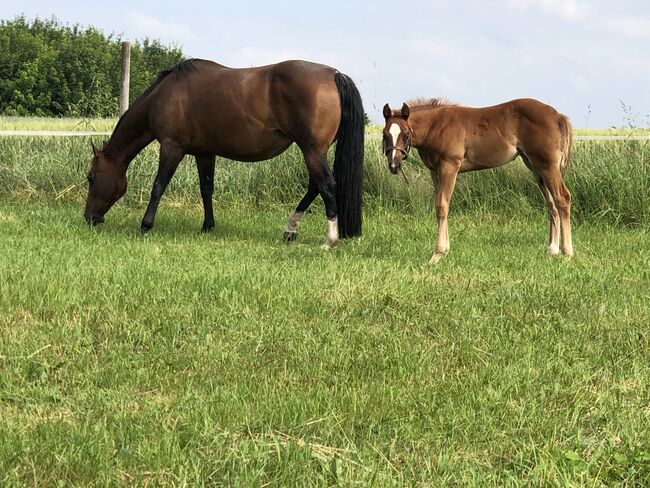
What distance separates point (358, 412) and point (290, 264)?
3207mm

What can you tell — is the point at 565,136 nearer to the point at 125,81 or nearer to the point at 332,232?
the point at 332,232

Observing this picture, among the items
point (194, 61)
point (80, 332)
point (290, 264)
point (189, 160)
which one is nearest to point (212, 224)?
point (194, 61)

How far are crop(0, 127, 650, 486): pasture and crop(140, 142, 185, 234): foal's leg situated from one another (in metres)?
0.34

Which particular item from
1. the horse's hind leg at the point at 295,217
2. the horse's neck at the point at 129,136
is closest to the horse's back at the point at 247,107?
the horse's neck at the point at 129,136

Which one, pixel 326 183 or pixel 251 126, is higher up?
Answer: pixel 251 126

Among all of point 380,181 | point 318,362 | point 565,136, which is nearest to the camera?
point 318,362

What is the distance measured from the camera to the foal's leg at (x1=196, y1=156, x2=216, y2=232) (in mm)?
8281

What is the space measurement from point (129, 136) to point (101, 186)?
683mm

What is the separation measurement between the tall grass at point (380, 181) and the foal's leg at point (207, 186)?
2.20 metres

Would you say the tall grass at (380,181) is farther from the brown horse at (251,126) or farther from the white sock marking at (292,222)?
the white sock marking at (292,222)

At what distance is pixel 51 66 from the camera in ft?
157

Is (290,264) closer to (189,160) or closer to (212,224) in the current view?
(212,224)

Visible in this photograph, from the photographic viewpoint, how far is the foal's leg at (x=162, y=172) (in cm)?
779

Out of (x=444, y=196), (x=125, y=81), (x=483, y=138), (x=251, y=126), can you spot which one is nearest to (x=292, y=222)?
(x=251, y=126)
